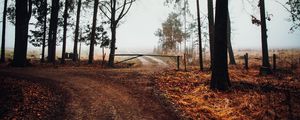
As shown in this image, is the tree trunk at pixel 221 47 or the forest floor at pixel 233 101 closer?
the forest floor at pixel 233 101

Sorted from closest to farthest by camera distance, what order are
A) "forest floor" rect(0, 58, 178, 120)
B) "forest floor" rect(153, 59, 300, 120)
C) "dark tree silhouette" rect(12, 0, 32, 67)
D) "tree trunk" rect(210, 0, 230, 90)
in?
"forest floor" rect(0, 58, 178, 120), "forest floor" rect(153, 59, 300, 120), "tree trunk" rect(210, 0, 230, 90), "dark tree silhouette" rect(12, 0, 32, 67)

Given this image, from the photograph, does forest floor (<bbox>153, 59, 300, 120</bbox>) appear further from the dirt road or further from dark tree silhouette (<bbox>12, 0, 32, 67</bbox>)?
dark tree silhouette (<bbox>12, 0, 32, 67</bbox>)

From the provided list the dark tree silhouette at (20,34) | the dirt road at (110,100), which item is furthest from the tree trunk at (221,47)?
the dark tree silhouette at (20,34)

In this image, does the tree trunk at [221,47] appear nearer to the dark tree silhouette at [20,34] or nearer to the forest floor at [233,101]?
the forest floor at [233,101]

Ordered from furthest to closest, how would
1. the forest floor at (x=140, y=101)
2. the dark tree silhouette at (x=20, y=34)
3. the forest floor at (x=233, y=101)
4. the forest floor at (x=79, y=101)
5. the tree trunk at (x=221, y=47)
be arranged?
1. the dark tree silhouette at (x=20, y=34)
2. the tree trunk at (x=221, y=47)
3. the forest floor at (x=233, y=101)
4. the forest floor at (x=140, y=101)
5. the forest floor at (x=79, y=101)

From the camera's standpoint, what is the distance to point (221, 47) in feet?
40.4

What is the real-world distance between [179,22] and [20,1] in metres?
44.0

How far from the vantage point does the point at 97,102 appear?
10.2 m

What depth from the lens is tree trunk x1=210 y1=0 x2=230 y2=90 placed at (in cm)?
1227

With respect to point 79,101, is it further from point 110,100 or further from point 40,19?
point 40,19

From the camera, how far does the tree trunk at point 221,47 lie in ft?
→ 40.2

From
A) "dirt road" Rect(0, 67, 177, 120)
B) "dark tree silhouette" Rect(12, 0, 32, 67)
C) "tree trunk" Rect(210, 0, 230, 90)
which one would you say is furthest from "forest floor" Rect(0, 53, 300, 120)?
"dark tree silhouette" Rect(12, 0, 32, 67)

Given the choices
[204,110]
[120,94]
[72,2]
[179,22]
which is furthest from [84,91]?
[179,22]

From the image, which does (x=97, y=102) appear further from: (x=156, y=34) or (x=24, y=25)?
(x=156, y=34)
